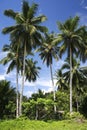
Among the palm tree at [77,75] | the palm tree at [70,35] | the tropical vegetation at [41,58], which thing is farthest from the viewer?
the palm tree at [77,75]

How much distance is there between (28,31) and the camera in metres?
38.4

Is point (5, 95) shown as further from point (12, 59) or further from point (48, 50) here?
point (48, 50)

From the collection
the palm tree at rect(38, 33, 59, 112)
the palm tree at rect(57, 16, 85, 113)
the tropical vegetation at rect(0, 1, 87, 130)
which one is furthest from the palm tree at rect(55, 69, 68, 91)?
the palm tree at rect(57, 16, 85, 113)

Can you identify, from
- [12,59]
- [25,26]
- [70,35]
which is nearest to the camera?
[25,26]

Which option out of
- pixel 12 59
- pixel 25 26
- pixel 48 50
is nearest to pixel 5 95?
pixel 12 59

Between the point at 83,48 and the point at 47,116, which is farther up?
the point at 83,48

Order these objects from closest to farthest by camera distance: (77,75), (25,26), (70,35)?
(25,26) < (70,35) < (77,75)

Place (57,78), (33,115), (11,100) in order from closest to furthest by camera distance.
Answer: (33,115)
(11,100)
(57,78)

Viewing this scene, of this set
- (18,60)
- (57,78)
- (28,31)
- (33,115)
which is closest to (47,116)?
(33,115)

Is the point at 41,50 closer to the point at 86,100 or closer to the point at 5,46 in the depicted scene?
the point at 5,46

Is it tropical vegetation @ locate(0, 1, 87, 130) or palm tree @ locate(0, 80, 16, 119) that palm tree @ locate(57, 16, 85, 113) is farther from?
palm tree @ locate(0, 80, 16, 119)

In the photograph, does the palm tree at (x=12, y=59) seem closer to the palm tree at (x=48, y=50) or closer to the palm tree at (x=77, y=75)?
the palm tree at (x=48, y=50)

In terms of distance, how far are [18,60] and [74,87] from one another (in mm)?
12306

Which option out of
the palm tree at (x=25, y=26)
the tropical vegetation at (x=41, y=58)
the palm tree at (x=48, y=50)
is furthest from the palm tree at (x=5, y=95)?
the palm tree at (x=25, y=26)
